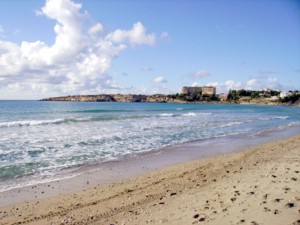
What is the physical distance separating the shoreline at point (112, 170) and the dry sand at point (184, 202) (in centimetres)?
64

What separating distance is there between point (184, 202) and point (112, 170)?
17.0ft

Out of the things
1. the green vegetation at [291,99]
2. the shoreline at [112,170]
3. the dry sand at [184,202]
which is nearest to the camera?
the dry sand at [184,202]

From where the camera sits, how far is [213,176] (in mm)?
10148

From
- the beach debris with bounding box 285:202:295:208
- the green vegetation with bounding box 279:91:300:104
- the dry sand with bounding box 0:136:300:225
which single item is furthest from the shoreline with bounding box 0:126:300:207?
the green vegetation with bounding box 279:91:300:104

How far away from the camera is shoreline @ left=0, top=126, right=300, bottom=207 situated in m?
9.13

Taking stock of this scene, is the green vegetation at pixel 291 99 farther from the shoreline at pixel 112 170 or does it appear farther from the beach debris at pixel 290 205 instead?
the beach debris at pixel 290 205

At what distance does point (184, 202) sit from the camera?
23.9 ft

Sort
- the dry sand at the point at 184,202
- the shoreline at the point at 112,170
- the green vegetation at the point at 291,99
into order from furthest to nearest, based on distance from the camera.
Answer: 1. the green vegetation at the point at 291,99
2. the shoreline at the point at 112,170
3. the dry sand at the point at 184,202

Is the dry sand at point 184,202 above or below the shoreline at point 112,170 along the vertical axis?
above

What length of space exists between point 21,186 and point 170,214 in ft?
18.0

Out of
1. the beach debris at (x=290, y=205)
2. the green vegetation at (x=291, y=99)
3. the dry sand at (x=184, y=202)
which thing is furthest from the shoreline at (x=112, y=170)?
the green vegetation at (x=291, y=99)

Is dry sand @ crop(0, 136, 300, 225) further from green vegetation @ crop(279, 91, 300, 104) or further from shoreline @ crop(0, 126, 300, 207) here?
green vegetation @ crop(279, 91, 300, 104)

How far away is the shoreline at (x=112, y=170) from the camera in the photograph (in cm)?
913

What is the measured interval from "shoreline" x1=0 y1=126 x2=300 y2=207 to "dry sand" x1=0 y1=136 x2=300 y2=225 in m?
0.64
